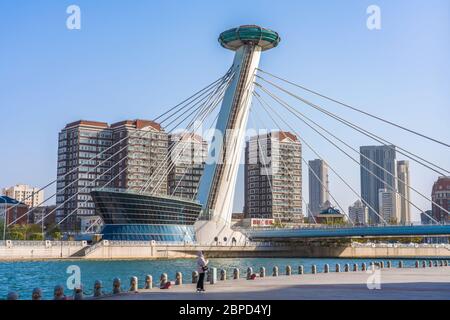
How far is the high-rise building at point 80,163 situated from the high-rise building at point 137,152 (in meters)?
3.78

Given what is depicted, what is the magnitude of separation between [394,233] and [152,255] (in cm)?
4193

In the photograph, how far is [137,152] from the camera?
188 meters

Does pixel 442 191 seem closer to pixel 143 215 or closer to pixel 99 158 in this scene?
pixel 99 158

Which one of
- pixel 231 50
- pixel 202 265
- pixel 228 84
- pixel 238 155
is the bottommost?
pixel 202 265

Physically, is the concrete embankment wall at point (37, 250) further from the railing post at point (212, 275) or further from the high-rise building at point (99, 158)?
the high-rise building at point (99, 158)

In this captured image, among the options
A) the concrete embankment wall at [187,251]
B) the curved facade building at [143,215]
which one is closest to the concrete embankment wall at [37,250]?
the concrete embankment wall at [187,251]

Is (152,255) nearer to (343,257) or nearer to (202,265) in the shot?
(343,257)

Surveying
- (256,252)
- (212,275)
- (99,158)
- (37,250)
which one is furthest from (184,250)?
(212,275)

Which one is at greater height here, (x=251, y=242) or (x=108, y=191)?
(x=108, y=191)

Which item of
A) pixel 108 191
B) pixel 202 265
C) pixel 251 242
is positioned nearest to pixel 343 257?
pixel 251 242

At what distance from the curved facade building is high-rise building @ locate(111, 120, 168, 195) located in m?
57.9

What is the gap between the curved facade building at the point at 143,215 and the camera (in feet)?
378

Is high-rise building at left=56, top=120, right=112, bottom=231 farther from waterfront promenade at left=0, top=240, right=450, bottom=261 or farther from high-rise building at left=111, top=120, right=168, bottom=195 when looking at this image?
waterfront promenade at left=0, top=240, right=450, bottom=261
